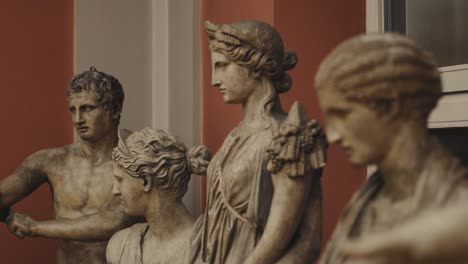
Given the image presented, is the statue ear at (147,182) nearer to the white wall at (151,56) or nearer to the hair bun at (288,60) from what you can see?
the hair bun at (288,60)

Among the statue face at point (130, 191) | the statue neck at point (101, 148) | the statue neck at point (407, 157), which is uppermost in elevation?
the statue neck at point (101, 148)

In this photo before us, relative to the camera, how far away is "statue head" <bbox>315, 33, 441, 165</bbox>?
97.2 inches

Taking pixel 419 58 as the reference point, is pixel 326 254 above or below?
below

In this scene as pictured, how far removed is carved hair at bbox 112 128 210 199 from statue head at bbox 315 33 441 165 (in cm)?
208

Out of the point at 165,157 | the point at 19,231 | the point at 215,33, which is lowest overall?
the point at 19,231

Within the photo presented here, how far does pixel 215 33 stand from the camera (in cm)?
399

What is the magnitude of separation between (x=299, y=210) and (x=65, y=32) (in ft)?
11.0

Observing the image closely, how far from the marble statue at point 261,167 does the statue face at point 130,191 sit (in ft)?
1.77

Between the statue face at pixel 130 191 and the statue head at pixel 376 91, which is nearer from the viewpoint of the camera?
the statue head at pixel 376 91

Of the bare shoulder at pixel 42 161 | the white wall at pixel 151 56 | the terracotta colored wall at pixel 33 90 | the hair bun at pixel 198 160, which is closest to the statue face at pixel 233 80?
the hair bun at pixel 198 160

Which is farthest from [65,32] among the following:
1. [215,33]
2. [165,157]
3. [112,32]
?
[215,33]

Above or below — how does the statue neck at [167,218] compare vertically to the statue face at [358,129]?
below

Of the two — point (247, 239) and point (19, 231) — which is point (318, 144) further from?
point (19, 231)

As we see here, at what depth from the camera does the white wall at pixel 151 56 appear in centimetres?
631
